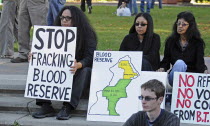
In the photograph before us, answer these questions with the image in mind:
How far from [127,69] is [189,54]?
33.2 inches

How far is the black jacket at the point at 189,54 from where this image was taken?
703 centimetres

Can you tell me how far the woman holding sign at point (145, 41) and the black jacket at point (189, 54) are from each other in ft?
0.52

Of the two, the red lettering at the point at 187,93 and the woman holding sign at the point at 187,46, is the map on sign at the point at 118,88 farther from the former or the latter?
the red lettering at the point at 187,93

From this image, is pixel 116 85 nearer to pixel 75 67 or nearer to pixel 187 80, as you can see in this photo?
pixel 75 67

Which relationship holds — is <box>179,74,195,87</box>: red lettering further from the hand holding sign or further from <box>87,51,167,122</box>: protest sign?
the hand holding sign

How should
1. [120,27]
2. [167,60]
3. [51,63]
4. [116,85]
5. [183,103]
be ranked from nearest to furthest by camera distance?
1. [183,103]
2. [116,85]
3. [51,63]
4. [167,60]
5. [120,27]

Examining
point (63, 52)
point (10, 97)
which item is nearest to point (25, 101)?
point (10, 97)

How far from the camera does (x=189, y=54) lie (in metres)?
7.09

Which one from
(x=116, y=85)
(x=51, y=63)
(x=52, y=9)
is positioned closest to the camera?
(x=116, y=85)

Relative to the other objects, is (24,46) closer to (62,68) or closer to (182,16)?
(62,68)

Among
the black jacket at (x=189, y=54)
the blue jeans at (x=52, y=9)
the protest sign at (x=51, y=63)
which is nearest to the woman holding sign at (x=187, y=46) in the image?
the black jacket at (x=189, y=54)

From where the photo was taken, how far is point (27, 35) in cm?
945

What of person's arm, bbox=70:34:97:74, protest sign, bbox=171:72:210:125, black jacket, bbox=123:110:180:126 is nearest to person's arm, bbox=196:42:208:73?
protest sign, bbox=171:72:210:125

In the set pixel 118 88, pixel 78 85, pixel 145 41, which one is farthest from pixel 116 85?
pixel 145 41
